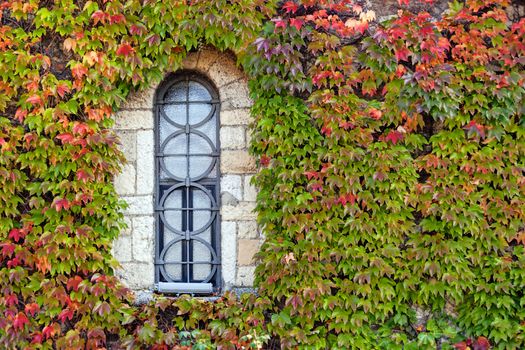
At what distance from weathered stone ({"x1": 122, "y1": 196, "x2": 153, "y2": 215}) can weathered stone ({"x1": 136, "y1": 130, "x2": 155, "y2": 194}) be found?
0.05m

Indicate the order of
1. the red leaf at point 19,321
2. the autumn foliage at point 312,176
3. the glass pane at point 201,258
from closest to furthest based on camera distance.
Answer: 1. the autumn foliage at point 312,176
2. the red leaf at point 19,321
3. the glass pane at point 201,258

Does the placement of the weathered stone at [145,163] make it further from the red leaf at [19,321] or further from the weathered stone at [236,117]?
the red leaf at [19,321]

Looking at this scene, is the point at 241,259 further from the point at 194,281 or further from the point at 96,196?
the point at 96,196

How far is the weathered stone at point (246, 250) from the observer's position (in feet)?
15.3

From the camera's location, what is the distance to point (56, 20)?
15.2ft

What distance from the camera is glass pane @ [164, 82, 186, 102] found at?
15.9 ft

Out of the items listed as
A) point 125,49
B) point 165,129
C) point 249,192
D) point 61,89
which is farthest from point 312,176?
point 61,89

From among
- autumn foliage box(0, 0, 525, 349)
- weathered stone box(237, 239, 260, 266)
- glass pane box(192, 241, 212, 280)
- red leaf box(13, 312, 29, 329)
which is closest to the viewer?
autumn foliage box(0, 0, 525, 349)

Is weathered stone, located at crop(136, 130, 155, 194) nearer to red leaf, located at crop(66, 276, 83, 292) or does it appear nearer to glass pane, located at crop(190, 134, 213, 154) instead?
glass pane, located at crop(190, 134, 213, 154)

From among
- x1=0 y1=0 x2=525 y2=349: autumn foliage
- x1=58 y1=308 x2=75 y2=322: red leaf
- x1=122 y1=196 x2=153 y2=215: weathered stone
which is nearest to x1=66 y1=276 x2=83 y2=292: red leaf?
x1=0 y1=0 x2=525 y2=349: autumn foliage

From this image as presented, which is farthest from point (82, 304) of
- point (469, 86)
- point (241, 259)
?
point (469, 86)

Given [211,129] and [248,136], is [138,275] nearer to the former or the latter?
[211,129]

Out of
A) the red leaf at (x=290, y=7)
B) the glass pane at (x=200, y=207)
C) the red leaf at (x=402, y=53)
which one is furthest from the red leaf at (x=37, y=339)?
the red leaf at (x=402, y=53)

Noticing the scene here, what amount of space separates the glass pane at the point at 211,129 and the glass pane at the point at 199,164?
0.15m
